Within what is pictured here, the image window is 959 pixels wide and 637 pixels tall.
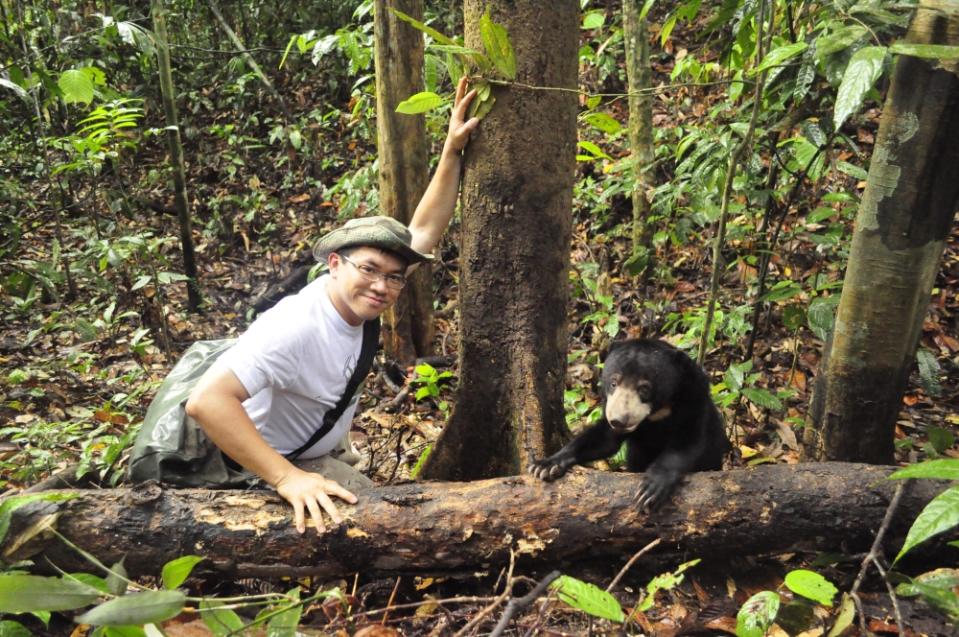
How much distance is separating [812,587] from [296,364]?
7.36ft

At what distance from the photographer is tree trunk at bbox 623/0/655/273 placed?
649 centimetres

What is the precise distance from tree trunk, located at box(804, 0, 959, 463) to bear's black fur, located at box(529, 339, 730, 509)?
62 cm

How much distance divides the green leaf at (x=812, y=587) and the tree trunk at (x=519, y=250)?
4.69ft

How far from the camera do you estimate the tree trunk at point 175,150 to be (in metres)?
7.70

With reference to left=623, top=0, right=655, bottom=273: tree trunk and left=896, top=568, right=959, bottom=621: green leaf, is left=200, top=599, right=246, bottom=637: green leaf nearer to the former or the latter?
left=896, top=568, right=959, bottom=621: green leaf

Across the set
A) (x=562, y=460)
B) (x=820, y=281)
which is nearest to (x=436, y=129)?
(x=820, y=281)

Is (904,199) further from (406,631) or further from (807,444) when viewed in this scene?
(406,631)

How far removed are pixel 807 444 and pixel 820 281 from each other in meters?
1.89

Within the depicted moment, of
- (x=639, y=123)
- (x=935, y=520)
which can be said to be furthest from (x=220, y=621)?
(x=639, y=123)

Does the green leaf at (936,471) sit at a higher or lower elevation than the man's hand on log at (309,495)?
higher

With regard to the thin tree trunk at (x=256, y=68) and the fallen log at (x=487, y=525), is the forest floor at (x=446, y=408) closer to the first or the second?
the fallen log at (x=487, y=525)

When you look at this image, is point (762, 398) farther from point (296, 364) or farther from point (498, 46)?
point (296, 364)

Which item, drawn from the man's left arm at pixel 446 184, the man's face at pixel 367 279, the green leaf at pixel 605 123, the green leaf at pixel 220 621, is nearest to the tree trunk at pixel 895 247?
the green leaf at pixel 605 123

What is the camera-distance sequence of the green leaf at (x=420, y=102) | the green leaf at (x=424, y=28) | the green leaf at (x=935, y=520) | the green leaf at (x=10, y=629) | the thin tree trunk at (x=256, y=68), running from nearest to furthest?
1. the green leaf at (x=935, y=520)
2. the green leaf at (x=10, y=629)
3. the green leaf at (x=424, y=28)
4. the green leaf at (x=420, y=102)
5. the thin tree trunk at (x=256, y=68)
